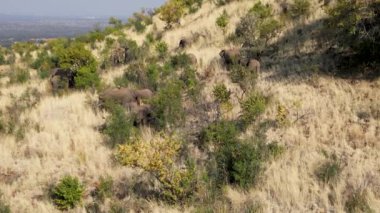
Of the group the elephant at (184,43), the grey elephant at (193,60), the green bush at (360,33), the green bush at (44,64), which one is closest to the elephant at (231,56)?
the grey elephant at (193,60)

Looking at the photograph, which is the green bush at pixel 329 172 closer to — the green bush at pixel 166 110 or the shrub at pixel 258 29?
the green bush at pixel 166 110

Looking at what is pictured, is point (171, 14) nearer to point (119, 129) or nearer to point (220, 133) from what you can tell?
point (119, 129)

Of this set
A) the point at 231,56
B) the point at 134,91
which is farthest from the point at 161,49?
the point at 134,91

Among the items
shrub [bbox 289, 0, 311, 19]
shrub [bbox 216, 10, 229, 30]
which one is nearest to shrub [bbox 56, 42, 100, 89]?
shrub [bbox 216, 10, 229, 30]

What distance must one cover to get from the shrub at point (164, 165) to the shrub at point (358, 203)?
2.73m

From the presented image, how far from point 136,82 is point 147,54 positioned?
553 cm

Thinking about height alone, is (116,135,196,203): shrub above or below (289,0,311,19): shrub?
below

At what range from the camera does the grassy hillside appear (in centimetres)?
751

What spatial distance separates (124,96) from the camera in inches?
526

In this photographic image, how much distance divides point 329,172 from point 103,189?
4387 millimetres

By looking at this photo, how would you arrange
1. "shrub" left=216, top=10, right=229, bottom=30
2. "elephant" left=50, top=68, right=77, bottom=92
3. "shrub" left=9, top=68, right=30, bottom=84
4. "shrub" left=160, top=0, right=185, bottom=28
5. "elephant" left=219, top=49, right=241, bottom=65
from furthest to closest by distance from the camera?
"shrub" left=160, top=0, right=185, bottom=28, "shrub" left=216, top=10, right=229, bottom=30, "shrub" left=9, top=68, right=30, bottom=84, "elephant" left=50, top=68, right=77, bottom=92, "elephant" left=219, top=49, right=241, bottom=65

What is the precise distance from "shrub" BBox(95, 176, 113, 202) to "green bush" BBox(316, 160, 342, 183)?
4.12 metres

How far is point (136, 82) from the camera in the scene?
16.3 metres

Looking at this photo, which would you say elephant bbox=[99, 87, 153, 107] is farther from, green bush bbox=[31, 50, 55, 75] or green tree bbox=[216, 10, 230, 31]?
green bush bbox=[31, 50, 55, 75]
